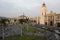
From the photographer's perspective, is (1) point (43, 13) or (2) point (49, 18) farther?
(1) point (43, 13)

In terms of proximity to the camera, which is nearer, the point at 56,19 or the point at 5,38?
the point at 5,38

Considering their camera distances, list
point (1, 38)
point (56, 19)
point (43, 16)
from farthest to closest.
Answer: point (43, 16) → point (56, 19) → point (1, 38)

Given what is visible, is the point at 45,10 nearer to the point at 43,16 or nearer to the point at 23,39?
the point at 43,16

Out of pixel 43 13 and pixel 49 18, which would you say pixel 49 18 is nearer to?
pixel 49 18

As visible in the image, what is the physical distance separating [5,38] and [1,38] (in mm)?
1115

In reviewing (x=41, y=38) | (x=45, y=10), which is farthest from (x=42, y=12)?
(x=41, y=38)

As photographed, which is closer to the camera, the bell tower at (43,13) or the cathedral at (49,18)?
the cathedral at (49,18)

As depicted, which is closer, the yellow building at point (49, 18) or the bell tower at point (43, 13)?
the yellow building at point (49, 18)

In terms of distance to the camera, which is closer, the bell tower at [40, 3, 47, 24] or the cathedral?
the cathedral

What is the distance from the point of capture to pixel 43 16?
284ft

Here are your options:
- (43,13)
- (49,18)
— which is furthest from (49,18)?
(43,13)

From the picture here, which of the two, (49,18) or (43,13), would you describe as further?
(43,13)

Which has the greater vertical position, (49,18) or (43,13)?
(43,13)

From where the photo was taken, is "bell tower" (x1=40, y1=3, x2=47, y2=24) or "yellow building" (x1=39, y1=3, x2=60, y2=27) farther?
"bell tower" (x1=40, y1=3, x2=47, y2=24)
